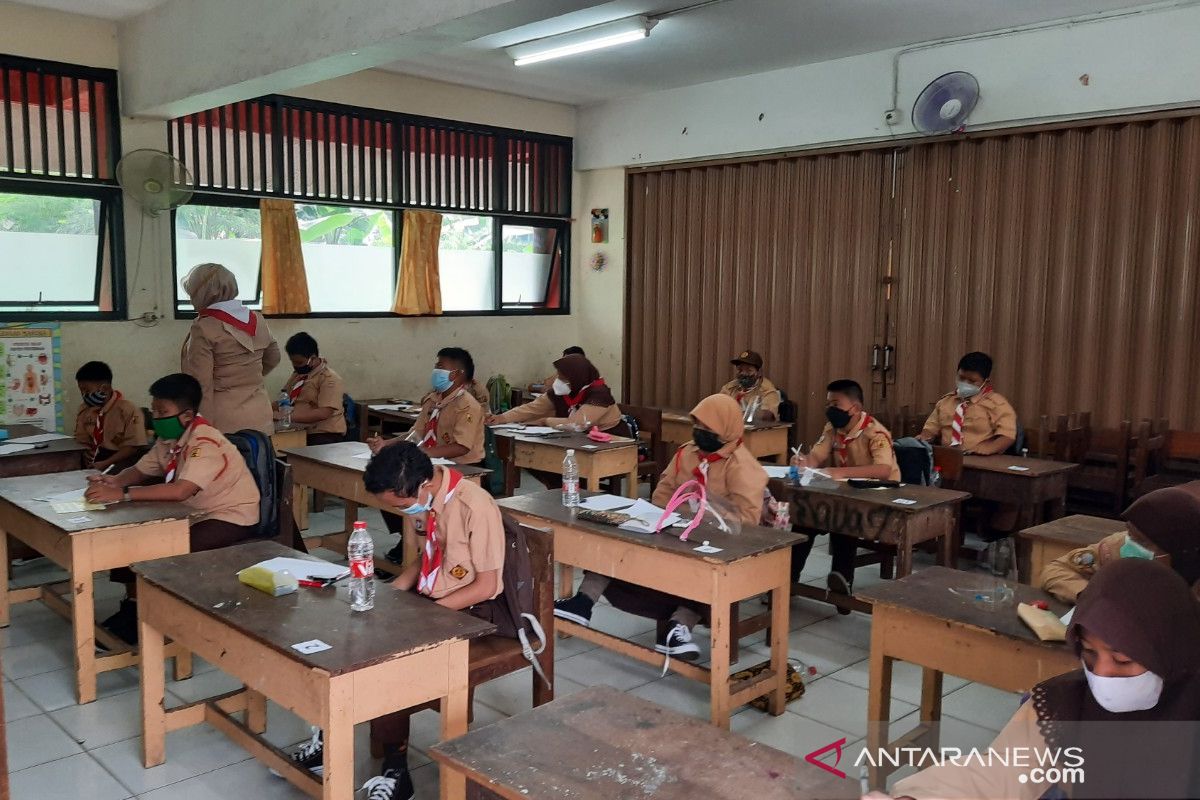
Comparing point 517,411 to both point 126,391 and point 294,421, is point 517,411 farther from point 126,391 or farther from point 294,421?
point 126,391

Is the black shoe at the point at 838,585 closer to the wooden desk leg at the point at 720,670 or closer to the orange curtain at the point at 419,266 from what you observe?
the wooden desk leg at the point at 720,670

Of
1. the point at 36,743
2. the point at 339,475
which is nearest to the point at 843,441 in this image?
the point at 339,475

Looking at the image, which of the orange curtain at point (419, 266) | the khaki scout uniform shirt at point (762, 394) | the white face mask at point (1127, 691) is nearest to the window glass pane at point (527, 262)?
the orange curtain at point (419, 266)

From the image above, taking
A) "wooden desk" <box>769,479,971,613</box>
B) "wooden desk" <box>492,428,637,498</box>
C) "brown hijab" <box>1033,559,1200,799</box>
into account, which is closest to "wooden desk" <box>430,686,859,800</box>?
"brown hijab" <box>1033,559,1200,799</box>

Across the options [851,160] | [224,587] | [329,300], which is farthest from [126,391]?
[851,160]

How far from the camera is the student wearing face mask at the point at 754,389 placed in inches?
291

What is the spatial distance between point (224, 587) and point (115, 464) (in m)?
3.11

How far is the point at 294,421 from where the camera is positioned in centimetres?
673

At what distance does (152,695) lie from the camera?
3148 millimetres

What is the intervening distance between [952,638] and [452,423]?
3.55 m

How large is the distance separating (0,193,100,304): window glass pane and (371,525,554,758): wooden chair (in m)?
5.01

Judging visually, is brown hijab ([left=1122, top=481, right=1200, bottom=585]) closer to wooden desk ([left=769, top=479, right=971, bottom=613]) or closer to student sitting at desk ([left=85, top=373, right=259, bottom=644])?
wooden desk ([left=769, top=479, right=971, bottom=613])

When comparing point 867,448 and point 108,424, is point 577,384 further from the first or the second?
point 108,424

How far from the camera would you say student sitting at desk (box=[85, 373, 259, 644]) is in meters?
3.88
